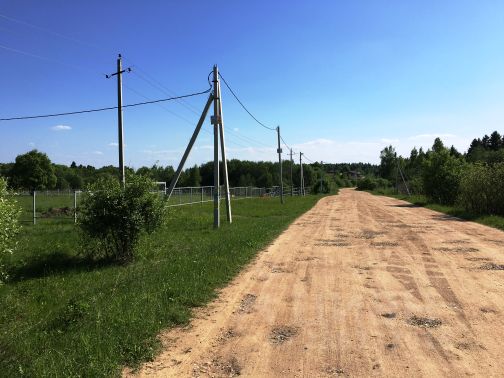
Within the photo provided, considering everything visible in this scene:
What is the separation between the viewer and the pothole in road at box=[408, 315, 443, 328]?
5.62 m

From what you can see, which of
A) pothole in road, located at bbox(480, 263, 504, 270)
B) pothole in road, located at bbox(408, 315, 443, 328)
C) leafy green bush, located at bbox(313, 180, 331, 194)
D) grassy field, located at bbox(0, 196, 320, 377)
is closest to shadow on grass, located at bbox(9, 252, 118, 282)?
grassy field, located at bbox(0, 196, 320, 377)

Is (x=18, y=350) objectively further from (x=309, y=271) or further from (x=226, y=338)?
(x=309, y=271)

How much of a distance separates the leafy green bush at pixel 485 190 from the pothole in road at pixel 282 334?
2098cm

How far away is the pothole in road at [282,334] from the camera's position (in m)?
5.18

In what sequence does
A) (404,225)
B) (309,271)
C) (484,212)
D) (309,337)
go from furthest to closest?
(484,212) < (404,225) < (309,271) < (309,337)

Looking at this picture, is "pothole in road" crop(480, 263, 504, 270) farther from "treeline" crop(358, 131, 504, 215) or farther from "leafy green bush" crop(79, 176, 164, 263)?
"treeline" crop(358, 131, 504, 215)

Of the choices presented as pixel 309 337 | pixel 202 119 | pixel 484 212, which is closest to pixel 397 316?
pixel 309 337

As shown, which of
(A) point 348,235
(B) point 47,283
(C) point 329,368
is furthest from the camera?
(A) point 348,235

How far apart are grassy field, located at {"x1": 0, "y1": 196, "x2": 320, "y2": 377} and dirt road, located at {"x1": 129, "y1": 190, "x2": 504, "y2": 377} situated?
411 mm

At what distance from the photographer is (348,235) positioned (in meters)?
15.3

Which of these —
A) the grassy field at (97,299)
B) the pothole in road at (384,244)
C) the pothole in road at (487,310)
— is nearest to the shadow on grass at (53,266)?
the grassy field at (97,299)

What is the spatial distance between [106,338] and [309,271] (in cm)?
504

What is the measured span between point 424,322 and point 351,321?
0.92 meters

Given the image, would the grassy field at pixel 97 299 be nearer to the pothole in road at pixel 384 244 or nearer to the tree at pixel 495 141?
the pothole in road at pixel 384 244
